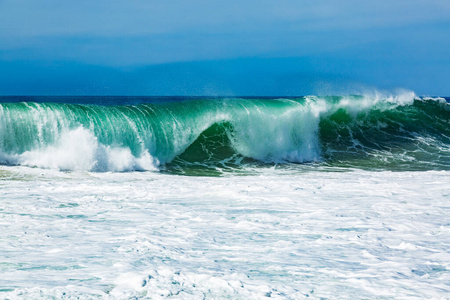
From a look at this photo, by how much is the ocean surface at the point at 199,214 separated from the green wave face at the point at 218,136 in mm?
44

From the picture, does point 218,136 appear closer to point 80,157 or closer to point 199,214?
point 80,157

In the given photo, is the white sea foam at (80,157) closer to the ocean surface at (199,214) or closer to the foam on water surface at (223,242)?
the ocean surface at (199,214)

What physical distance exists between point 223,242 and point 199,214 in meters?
1.11

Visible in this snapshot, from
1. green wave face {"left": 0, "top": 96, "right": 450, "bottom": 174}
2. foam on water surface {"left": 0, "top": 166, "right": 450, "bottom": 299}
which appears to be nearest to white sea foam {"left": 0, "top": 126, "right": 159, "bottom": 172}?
green wave face {"left": 0, "top": 96, "right": 450, "bottom": 174}

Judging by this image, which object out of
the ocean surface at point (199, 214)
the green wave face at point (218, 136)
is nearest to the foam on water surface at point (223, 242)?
the ocean surface at point (199, 214)

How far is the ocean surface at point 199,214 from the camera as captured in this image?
10.7ft

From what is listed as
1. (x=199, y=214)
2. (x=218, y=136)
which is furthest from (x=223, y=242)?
(x=218, y=136)

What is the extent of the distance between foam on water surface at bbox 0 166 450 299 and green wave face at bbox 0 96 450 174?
3448 millimetres

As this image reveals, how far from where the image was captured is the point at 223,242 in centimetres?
422

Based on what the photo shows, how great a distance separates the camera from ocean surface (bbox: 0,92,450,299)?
3260 millimetres

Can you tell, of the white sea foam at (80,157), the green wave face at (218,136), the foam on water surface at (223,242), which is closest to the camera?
the foam on water surface at (223,242)

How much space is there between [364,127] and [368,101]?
5.64 feet

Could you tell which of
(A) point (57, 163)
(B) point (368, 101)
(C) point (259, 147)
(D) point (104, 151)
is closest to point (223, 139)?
(C) point (259, 147)

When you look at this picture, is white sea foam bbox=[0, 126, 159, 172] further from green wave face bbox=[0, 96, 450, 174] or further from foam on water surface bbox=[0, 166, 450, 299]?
foam on water surface bbox=[0, 166, 450, 299]
